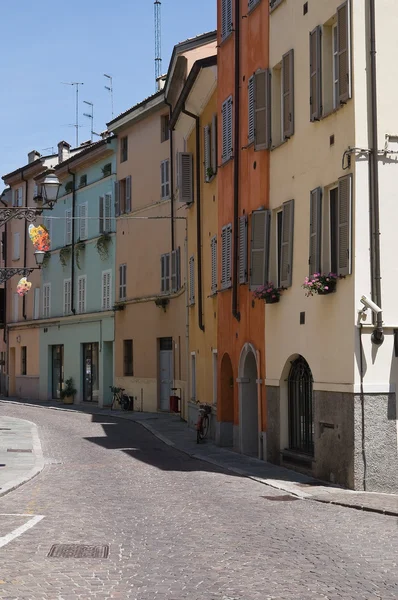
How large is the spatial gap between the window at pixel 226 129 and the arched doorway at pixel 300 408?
6.84 m

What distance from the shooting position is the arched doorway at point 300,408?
1895 cm

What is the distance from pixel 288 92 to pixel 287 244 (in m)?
3.09

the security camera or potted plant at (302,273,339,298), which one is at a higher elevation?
potted plant at (302,273,339,298)

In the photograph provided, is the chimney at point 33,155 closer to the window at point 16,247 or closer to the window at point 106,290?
the window at point 16,247

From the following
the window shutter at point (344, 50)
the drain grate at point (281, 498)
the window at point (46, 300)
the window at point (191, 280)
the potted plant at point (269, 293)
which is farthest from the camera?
the window at point (46, 300)

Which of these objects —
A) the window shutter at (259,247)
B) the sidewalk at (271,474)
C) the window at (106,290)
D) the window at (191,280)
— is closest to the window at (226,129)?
the window shutter at (259,247)

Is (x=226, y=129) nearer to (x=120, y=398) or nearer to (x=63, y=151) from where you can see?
(x=120, y=398)

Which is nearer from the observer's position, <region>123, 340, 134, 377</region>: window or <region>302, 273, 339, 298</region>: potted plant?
<region>302, 273, 339, 298</region>: potted plant

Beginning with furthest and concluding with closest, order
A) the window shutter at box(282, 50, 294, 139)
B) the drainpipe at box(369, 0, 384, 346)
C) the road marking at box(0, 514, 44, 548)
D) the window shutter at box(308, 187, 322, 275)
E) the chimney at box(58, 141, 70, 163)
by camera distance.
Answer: the chimney at box(58, 141, 70, 163), the window shutter at box(282, 50, 294, 139), the window shutter at box(308, 187, 322, 275), the drainpipe at box(369, 0, 384, 346), the road marking at box(0, 514, 44, 548)

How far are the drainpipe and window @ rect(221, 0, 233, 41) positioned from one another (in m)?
8.74

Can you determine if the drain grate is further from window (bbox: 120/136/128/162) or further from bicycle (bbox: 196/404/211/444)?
window (bbox: 120/136/128/162)

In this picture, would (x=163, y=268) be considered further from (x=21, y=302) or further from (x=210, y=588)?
(x=210, y=588)

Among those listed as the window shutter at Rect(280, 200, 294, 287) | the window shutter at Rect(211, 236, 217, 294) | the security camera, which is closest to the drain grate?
the security camera

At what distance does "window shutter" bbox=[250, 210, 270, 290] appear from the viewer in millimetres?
20594
